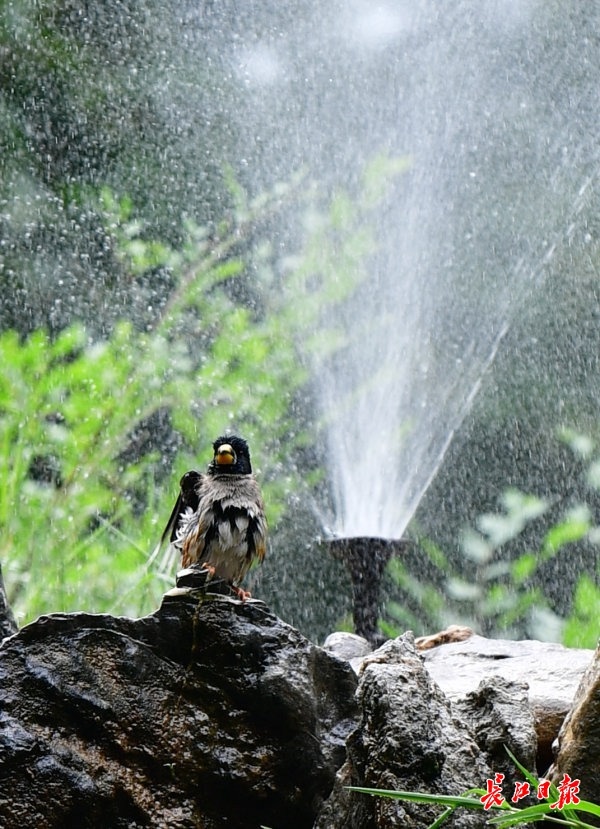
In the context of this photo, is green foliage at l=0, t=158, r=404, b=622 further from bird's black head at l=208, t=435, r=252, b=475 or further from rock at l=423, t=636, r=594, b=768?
rock at l=423, t=636, r=594, b=768

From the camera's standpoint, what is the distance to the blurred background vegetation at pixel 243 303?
Result: 5.34m

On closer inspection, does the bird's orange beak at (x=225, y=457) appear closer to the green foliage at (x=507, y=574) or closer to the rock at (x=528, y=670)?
the rock at (x=528, y=670)

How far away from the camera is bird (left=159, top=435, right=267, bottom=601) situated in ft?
7.77

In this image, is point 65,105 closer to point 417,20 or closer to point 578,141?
point 417,20

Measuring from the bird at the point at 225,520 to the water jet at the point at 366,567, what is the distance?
0.80m

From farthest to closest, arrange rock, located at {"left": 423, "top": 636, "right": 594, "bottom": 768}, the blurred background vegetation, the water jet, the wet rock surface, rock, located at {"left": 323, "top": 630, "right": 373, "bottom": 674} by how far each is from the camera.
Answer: the blurred background vegetation < the water jet < rock, located at {"left": 323, "top": 630, "right": 373, "bottom": 674} < rock, located at {"left": 423, "top": 636, "right": 594, "bottom": 768} < the wet rock surface

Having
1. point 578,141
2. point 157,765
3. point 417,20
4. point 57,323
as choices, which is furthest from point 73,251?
point 157,765

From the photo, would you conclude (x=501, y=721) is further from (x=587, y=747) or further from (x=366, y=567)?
(x=366, y=567)

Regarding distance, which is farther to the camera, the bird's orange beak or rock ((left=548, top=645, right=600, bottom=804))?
the bird's orange beak

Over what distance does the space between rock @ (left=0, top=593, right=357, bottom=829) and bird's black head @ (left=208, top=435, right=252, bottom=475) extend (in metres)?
0.77

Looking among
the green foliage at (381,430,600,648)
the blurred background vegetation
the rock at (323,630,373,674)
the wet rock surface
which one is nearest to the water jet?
the rock at (323,630,373,674)

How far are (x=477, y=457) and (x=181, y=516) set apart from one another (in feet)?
11.0

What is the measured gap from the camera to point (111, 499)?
17.2ft

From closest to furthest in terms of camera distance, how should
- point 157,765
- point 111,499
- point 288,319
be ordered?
point 157,765
point 111,499
point 288,319
